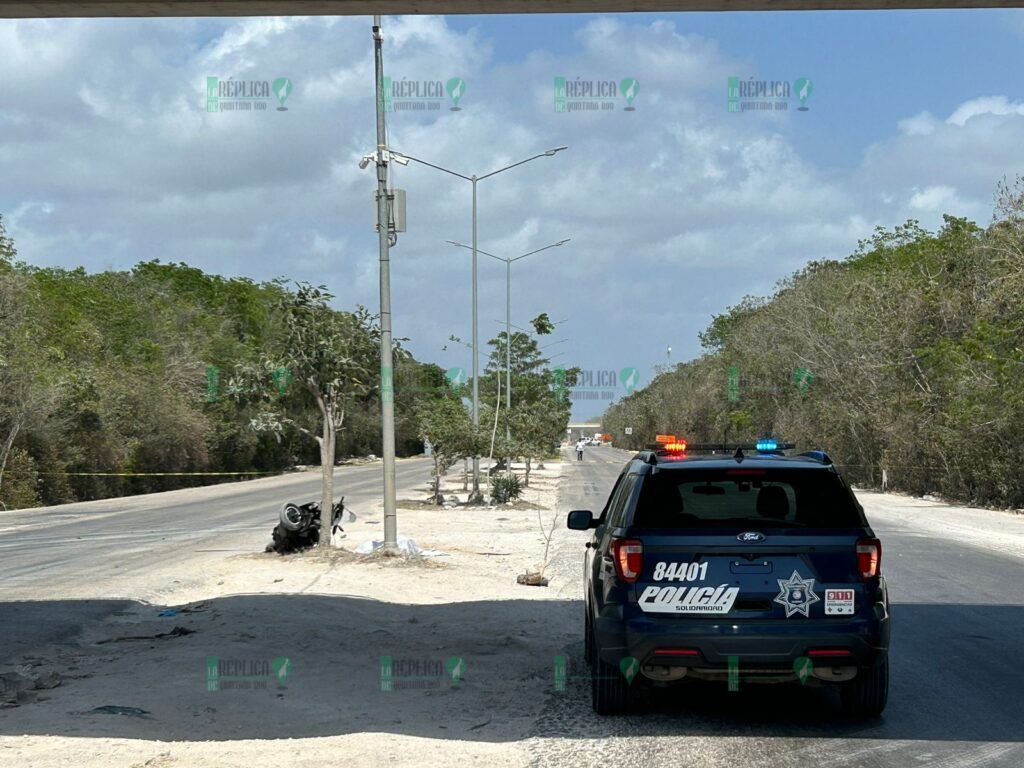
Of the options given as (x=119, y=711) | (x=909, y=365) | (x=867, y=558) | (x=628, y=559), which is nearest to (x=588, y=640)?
(x=628, y=559)

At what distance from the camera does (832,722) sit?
7.30m

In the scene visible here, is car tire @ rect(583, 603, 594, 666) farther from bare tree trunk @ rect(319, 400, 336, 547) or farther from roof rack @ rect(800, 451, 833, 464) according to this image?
bare tree trunk @ rect(319, 400, 336, 547)

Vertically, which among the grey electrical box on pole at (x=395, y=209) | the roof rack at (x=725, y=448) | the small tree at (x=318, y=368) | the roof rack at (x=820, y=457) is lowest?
the roof rack at (x=820, y=457)

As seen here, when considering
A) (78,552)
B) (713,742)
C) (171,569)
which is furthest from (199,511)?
(713,742)

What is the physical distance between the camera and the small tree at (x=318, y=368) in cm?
1631

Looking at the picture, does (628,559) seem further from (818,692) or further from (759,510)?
(818,692)

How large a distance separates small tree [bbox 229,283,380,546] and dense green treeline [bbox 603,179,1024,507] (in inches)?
683

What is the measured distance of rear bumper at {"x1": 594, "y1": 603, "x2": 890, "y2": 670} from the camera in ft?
21.8

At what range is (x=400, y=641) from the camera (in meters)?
10.7

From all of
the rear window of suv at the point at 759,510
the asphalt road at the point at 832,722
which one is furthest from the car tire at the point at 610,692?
the rear window of suv at the point at 759,510

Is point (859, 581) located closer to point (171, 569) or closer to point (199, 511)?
point (171, 569)

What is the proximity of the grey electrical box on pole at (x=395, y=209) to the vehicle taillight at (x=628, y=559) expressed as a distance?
36.1 feet

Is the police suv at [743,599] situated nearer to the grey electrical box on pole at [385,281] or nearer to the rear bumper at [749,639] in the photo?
the rear bumper at [749,639]

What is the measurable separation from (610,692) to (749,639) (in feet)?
3.64
